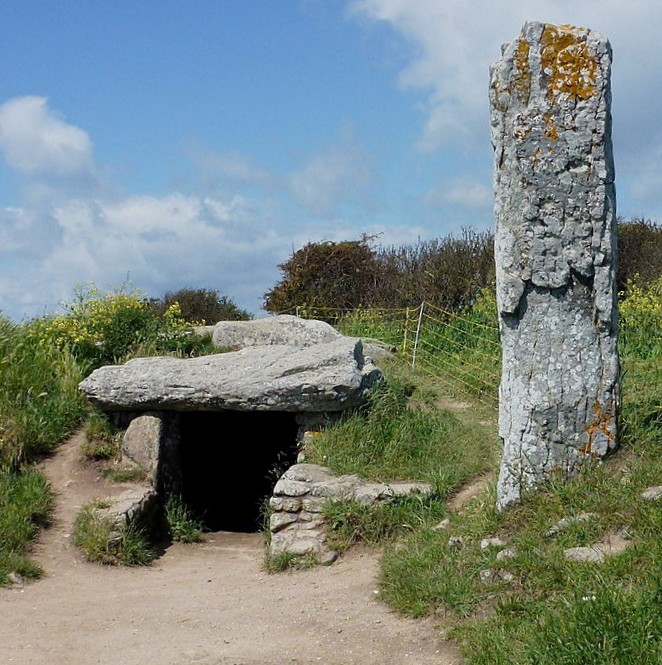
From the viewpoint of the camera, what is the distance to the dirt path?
661 cm

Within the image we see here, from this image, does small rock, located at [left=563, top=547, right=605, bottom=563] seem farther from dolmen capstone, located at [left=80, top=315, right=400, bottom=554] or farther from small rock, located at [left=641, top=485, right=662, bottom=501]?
dolmen capstone, located at [left=80, top=315, right=400, bottom=554]

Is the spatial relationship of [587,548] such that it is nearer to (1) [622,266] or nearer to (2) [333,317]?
(2) [333,317]

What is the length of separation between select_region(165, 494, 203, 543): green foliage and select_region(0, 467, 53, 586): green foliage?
53.7 inches

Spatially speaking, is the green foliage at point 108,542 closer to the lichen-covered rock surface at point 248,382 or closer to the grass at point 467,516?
the grass at point 467,516

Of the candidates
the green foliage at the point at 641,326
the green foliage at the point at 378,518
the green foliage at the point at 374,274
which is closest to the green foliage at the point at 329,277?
the green foliage at the point at 374,274

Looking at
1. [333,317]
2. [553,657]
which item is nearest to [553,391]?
[553,657]

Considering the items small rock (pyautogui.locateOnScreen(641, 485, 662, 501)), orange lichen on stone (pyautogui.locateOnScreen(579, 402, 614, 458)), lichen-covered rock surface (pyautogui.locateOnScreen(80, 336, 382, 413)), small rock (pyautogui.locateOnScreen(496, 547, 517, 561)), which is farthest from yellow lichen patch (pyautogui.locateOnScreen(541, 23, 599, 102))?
lichen-covered rock surface (pyautogui.locateOnScreen(80, 336, 382, 413))

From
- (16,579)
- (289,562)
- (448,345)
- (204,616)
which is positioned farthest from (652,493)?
(448,345)

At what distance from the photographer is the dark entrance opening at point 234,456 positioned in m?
13.3

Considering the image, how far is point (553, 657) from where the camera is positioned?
521 centimetres

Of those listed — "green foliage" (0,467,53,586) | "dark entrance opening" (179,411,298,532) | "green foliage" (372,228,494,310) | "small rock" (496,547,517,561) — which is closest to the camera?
"small rock" (496,547,517,561)

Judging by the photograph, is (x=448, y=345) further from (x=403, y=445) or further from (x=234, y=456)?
(x=403, y=445)

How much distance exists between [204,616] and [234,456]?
270 inches

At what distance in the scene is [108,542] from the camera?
31.6ft
